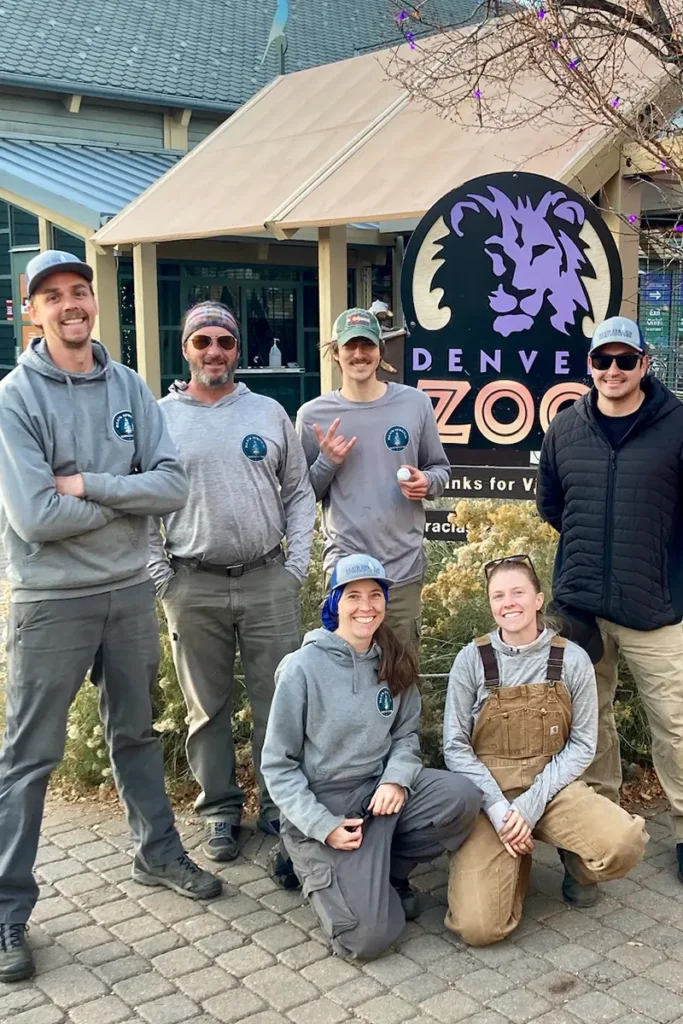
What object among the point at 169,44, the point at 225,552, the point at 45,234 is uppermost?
the point at 169,44

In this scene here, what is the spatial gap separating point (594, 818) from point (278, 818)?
1.28m

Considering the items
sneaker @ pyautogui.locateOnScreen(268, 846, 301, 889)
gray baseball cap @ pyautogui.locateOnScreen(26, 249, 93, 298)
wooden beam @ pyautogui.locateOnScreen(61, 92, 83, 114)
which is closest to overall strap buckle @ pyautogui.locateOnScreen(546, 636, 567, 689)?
sneaker @ pyautogui.locateOnScreen(268, 846, 301, 889)

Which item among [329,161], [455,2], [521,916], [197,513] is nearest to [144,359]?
[329,161]

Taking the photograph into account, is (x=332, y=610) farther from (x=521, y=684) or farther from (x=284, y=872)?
(x=284, y=872)

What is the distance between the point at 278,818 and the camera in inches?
166

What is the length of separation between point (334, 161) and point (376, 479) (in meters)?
8.67

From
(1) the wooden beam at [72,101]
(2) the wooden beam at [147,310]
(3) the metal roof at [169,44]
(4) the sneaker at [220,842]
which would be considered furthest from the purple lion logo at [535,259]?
(1) the wooden beam at [72,101]

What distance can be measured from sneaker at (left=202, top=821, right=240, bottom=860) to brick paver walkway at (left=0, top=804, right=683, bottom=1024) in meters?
0.06

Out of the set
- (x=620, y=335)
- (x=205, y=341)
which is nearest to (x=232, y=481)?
(x=205, y=341)

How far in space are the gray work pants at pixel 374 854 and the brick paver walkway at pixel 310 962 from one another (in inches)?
4.8

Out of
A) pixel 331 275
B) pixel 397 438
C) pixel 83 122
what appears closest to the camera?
pixel 397 438

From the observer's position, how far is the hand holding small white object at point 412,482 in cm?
411

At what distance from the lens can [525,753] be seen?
3.71 m

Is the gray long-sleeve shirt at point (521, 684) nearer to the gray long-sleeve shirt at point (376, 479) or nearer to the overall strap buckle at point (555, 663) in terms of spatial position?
the overall strap buckle at point (555, 663)
